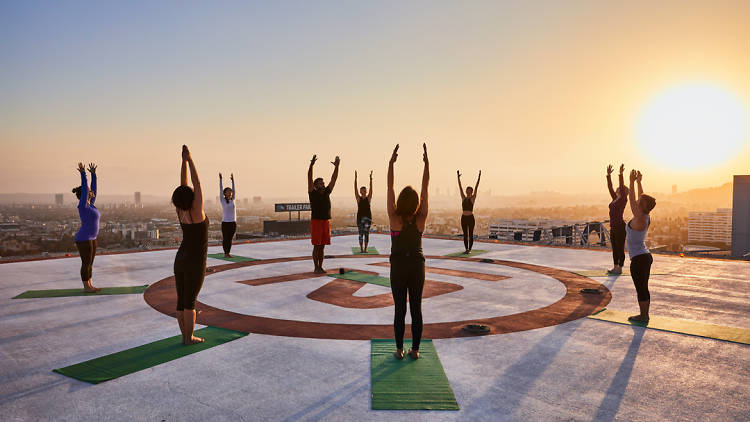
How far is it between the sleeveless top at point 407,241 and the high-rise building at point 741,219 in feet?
77.7

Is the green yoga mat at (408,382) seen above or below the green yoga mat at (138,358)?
above

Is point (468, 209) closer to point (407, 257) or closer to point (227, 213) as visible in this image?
point (227, 213)

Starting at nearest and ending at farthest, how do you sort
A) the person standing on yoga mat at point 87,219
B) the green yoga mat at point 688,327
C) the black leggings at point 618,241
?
1. the green yoga mat at point 688,327
2. the person standing on yoga mat at point 87,219
3. the black leggings at point 618,241

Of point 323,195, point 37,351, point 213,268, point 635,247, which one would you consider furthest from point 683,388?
point 213,268

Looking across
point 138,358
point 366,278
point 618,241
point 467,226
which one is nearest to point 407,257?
point 138,358

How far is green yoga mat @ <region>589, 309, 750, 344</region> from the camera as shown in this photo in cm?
568

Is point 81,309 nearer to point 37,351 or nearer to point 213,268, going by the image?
point 37,351

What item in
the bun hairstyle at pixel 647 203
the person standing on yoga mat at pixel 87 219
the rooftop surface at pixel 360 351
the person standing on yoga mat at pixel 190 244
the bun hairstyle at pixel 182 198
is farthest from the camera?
the person standing on yoga mat at pixel 87 219

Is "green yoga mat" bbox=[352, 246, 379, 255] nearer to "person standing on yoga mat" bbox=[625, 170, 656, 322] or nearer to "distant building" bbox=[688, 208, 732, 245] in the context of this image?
"person standing on yoga mat" bbox=[625, 170, 656, 322]

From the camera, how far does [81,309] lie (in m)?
7.12

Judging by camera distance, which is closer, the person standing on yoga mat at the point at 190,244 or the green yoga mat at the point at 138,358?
the green yoga mat at the point at 138,358

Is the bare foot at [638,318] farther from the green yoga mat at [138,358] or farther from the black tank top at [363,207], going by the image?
the black tank top at [363,207]

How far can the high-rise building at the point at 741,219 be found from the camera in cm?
2089


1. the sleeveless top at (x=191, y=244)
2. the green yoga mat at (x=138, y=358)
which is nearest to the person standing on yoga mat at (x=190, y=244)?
the sleeveless top at (x=191, y=244)
